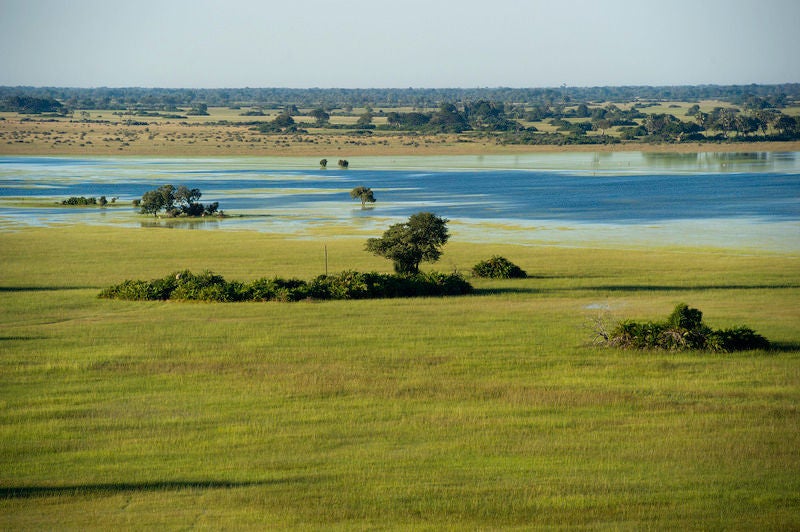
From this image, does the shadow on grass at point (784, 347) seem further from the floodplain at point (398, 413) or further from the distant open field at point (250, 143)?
the distant open field at point (250, 143)

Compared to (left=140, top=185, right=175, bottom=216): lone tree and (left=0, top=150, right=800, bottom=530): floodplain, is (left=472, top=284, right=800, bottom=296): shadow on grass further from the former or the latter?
(left=140, top=185, right=175, bottom=216): lone tree

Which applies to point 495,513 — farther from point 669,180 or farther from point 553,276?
point 669,180

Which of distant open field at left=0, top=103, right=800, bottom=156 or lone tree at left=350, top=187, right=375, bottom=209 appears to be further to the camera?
distant open field at left=0, top=103, right=800, bottom=156

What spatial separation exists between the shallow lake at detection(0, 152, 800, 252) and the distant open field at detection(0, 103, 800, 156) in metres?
9.54

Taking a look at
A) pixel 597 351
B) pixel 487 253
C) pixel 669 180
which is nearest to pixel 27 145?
pixel 669 180

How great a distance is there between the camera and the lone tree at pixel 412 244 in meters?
45.1

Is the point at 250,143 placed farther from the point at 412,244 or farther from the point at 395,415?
the point at 395,415

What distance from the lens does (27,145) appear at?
5531 inches

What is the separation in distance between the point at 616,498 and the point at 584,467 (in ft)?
5.56

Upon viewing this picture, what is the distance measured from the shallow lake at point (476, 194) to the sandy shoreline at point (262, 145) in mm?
8701

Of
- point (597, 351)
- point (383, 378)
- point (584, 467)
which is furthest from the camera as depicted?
point (597, 351)

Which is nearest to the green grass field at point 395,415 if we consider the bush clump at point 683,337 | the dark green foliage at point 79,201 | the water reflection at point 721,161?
the bush clump at point 683,337

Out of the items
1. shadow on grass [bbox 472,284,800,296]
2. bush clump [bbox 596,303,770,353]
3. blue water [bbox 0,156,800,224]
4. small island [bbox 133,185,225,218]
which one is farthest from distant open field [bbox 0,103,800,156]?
bush clump [bbox 596,303,770,353]

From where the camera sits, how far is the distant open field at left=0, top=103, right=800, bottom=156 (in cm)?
13750
